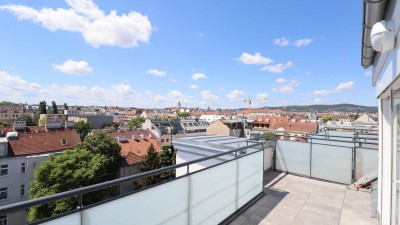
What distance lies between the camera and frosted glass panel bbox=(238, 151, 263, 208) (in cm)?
373

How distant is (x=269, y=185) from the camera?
5043 millimetres

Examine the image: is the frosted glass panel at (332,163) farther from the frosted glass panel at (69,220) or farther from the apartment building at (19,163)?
the apartment building at (19,163)

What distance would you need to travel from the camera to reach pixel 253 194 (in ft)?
13.5

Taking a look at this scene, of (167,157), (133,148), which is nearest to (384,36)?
(167,157)

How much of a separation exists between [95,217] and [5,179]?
21994mm

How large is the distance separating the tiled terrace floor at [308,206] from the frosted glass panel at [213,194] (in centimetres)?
33

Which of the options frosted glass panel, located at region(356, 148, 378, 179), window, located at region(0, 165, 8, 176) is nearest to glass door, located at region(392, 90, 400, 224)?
frosted glass panel, located at region(356, 148, 378, 179)

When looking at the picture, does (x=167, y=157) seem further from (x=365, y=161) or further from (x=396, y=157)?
(x=396, y=157)

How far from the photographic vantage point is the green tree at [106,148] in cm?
2031

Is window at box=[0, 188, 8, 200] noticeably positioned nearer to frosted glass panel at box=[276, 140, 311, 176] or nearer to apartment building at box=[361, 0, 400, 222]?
frosted glass panel at box=[276, 140, 311, 176]

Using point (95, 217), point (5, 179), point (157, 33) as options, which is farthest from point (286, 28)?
point (5, 179)

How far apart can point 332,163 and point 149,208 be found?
500 centimetres

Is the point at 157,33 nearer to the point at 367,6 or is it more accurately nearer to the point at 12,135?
the point at 367,6

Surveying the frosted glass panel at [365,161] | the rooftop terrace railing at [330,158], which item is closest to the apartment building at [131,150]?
the rooftop terrace railing at [330,158]
